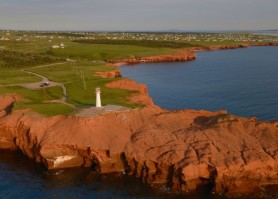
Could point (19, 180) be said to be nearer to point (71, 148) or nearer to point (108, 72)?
point (71, 148)

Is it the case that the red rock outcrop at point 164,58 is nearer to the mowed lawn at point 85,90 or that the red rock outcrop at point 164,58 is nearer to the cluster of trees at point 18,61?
the cluster of trees at point 18,61

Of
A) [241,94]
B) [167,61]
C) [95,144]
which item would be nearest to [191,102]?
[241,94]

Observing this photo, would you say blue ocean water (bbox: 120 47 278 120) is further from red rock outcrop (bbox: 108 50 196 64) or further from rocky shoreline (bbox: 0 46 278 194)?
red rock outcrop (bbox: 108 50 196 64)

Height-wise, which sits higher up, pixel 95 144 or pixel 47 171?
pixel 95 144

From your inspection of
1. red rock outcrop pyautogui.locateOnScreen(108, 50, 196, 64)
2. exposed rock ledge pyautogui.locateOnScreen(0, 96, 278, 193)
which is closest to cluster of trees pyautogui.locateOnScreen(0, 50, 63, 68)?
red rock outcrop pyautogui.locateOnScreen(108, 50, 196, 64)

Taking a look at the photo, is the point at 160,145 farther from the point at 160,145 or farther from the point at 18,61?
the point at 18,61

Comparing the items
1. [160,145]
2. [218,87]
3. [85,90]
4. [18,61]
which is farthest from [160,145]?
[18,61]
